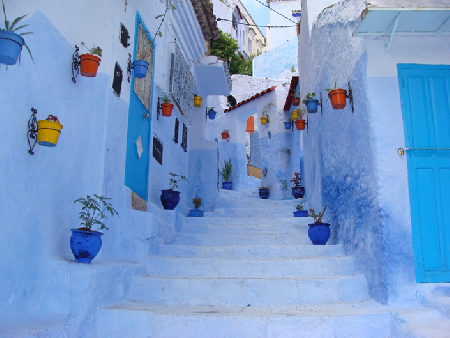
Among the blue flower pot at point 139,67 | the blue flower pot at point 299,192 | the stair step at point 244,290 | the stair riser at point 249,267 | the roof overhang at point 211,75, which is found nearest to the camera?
the stair step at point 244,290

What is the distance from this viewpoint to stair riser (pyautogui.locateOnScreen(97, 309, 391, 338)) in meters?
3.84

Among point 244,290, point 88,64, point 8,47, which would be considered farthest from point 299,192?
point 8,47

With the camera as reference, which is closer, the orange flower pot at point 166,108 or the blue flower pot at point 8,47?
the blue flower pot at point 8,47

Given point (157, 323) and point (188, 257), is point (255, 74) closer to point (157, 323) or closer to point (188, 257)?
point (188, 257)

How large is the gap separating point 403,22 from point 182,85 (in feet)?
16.3

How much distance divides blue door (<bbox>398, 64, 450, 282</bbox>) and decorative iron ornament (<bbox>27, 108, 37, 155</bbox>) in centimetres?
375

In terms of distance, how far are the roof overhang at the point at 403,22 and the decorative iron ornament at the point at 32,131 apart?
3363mm

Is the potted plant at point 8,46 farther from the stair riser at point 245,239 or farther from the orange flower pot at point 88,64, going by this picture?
the stair riser at point 245,239

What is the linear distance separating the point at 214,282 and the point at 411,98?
3.02 metres

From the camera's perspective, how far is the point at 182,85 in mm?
8531

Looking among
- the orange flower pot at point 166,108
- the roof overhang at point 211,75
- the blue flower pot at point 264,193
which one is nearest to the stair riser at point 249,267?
the orange flower pot at point 166,108

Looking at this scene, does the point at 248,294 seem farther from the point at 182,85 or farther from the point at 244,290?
the point at 182,85

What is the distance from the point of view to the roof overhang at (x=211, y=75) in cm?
970

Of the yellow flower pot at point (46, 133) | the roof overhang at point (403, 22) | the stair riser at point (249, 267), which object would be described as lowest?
the stair riser at point (249, 267)
